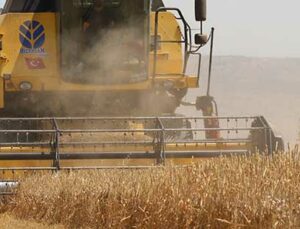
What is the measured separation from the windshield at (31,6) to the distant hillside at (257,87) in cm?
1581

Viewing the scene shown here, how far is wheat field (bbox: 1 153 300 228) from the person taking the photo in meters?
4.74

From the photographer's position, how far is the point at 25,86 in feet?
29.7

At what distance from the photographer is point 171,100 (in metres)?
9.51

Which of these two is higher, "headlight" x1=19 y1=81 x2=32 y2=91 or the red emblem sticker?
the red emblem sticker

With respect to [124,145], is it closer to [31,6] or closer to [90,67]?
[90,67]

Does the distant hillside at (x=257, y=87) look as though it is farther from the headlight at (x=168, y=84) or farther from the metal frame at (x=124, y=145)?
the metal frame at (x=124, y=145)

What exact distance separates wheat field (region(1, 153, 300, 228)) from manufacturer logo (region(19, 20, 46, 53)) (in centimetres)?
219

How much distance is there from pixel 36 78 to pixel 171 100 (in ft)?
5.40

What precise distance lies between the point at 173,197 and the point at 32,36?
428cm

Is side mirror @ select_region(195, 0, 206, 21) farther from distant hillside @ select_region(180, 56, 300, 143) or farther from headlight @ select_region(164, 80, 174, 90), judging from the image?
distant hillside @ select_region(180, 56, 300, 143)

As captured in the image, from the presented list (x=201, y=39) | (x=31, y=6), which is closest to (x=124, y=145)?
(x=201, y=39)

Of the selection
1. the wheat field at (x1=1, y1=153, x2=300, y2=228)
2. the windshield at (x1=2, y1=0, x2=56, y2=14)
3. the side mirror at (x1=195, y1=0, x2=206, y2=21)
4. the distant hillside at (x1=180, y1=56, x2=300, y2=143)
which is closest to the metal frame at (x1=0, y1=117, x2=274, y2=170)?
the wheat field at (x1=1, y1=153, x2=300, y2=228)

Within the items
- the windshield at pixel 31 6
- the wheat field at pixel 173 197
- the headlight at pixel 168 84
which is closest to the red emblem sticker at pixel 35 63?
the windshield at pixel 31 6

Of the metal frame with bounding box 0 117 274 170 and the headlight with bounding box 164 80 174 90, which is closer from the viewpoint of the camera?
the metal frame with bounding box 0 117 274 170
